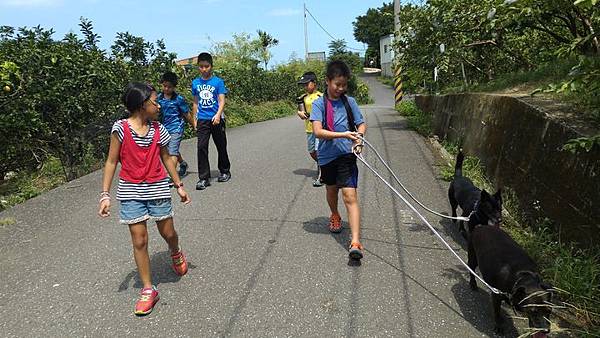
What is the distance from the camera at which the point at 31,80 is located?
7.03 meters

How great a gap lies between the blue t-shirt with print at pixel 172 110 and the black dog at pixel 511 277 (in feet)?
15.4

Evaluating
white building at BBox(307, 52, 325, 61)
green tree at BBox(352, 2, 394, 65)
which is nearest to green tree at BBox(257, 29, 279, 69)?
white building at BBox(307, 52, 325, 61)

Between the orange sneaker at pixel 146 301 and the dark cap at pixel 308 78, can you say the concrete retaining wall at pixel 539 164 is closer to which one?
the dark cap at pixel 308 78

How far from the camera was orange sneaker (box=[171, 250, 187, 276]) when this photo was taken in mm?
3651

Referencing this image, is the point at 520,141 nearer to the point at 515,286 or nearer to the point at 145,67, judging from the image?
the point at 515,286

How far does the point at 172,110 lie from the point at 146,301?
152 inches

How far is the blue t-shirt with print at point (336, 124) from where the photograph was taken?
12.9ft

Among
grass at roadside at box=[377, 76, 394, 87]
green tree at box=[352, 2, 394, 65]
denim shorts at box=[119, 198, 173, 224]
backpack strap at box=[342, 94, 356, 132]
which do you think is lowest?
grass at roadside at box=[377, 76, 394, 87]

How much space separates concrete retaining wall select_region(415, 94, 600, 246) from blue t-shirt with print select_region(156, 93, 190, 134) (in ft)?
14.9

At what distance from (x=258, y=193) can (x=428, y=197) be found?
2.41 meters

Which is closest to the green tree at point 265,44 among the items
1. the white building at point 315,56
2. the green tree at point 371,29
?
the white building at point 315,56

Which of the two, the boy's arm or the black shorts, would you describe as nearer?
the boy's arm

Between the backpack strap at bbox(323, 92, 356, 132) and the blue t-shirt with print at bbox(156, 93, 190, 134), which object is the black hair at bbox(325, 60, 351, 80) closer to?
the backpack strap at bbox(323, 92, 356, 132)

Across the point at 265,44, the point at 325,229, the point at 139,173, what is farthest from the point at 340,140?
the point at 265,44
